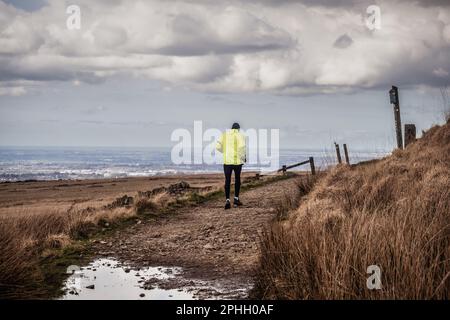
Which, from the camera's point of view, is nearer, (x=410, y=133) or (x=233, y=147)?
(x=233, y=147)

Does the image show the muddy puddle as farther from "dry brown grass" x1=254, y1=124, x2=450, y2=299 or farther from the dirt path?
"dry brown grass" x1=254, y1=124, x2=450, y2=299

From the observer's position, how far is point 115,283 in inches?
272

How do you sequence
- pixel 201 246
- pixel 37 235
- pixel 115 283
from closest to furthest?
pixel 115 283 < pixel 201 246 < pixel 37 235

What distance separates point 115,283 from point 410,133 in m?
18.0

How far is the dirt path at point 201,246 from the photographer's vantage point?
281 inches

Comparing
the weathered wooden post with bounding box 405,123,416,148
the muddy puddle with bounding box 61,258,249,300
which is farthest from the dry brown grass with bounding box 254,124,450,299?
the weathered wooden post with bounding box 405,123,416,148

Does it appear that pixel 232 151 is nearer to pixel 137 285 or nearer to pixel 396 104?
pixel 137 285

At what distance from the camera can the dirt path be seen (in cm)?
713

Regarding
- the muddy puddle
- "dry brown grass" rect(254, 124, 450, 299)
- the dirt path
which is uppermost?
Result: "dry brown grass" rect(254, 124, 450, 299)

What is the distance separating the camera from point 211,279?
7098 millimetres

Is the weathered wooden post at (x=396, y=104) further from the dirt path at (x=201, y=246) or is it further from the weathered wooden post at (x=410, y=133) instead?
the dirt path at (x=201, y=246)

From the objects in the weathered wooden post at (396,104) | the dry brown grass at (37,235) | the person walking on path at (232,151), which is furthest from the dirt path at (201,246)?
the weathered wooden post at (396,104)

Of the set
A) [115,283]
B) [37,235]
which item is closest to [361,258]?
[115,283]

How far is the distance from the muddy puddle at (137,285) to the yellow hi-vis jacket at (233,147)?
6748 millimetres
